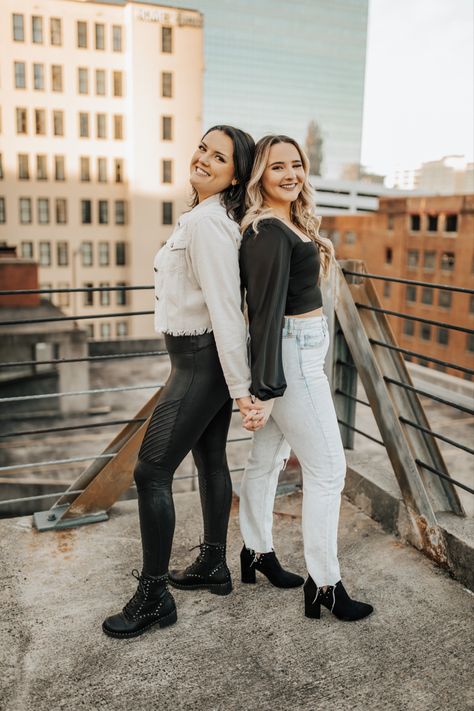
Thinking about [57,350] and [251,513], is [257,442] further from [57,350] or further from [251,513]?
[57,350]

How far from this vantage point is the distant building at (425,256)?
69250 mm

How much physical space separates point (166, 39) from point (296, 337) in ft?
182

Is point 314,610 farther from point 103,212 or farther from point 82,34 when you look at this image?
point 82,34

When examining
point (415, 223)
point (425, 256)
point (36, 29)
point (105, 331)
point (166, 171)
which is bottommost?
point (105, 331)

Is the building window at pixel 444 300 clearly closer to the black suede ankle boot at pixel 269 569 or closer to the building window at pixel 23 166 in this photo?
the building window at pixel 23 166

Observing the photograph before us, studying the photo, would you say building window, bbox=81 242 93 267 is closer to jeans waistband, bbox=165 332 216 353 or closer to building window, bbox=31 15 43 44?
building window, bbox=31 15 43 44

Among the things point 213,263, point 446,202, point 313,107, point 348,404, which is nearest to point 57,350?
point 348,404

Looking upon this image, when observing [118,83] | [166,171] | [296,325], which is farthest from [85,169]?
[296,325]

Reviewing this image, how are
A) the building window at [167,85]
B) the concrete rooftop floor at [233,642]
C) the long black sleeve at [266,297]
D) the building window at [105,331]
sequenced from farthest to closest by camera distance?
1. the building window at [105,331]
2. the building window at [167,85]
3. the long black sleeve at [266,297]
4. the concrete rooftop floor at [233,642]

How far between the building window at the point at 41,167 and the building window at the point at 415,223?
4085 centimetres

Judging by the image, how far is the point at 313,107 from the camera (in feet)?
651

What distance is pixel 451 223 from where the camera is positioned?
70.6m

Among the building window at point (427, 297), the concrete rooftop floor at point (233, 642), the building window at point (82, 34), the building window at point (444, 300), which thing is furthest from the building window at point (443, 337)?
the concrete rooftop floor at point (233, 642)

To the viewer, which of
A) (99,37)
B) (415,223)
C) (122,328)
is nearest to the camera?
(99,37)
